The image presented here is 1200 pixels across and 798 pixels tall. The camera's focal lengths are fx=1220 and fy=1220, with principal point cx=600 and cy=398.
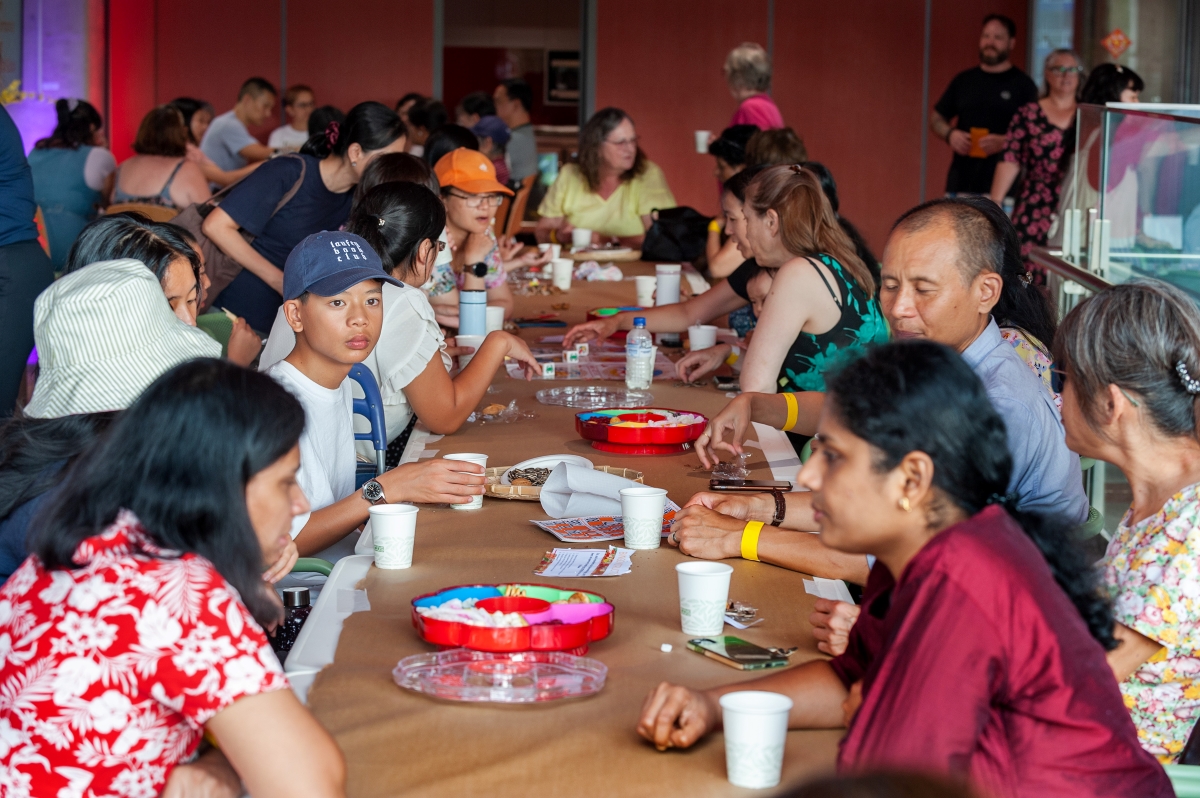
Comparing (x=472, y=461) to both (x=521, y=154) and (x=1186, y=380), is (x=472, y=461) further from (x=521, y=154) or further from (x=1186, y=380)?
(x=521, y=154)

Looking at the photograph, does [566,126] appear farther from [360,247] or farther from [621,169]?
[360,247]

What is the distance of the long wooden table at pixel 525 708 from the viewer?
4.31 ft

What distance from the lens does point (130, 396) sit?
1.98 m

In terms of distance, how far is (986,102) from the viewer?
7664mm

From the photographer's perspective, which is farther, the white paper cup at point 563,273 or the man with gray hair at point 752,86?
the man with gray hair at point 752,86

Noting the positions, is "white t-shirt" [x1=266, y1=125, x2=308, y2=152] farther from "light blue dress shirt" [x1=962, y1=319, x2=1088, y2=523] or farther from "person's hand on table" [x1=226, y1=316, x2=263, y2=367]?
"light blue dress shirt" [x1=962, y1=319, x2=1088, y2=523]

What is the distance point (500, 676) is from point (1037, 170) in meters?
5.62

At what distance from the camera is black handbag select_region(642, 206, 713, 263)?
20.2 feet

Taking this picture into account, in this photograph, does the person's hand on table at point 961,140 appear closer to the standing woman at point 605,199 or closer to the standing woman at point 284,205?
the standing woman at point 605,199

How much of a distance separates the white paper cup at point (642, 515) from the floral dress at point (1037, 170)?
15.3ft

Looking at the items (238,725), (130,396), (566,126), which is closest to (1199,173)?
(130,396)

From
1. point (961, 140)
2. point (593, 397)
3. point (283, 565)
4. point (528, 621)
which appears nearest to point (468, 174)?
point (593, 397)

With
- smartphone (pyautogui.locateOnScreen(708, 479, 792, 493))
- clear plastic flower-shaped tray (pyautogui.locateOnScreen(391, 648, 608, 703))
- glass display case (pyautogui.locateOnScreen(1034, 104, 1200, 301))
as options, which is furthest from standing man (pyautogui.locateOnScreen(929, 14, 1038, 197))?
clear plastic flower-shaped tray (pyautogui.locateOnScreen(391, 648, 608, 703))

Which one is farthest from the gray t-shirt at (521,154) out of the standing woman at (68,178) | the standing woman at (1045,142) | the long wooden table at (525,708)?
the long wooden table at (525,708)
